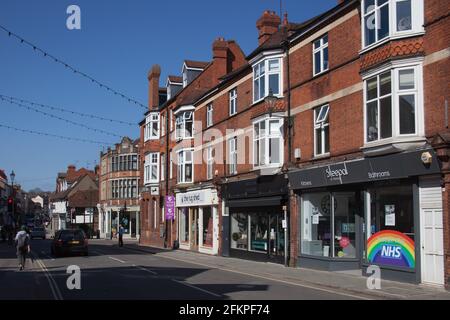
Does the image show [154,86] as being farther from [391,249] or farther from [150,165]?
[391,249]

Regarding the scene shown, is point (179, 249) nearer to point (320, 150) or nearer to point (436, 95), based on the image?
point (320, 150)

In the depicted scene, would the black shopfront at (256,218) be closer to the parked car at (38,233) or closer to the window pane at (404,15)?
the window pane at (404,15)

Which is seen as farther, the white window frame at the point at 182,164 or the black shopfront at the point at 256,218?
the white window frame at the point at 182,164

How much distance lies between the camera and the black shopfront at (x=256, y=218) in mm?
24312

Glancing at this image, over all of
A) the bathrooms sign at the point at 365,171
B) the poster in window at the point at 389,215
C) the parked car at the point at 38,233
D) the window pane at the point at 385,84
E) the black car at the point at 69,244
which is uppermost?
the window pane at the point at 385,84

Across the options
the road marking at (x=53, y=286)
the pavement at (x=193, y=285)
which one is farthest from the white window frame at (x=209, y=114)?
the road marking at (x=53, y=286)

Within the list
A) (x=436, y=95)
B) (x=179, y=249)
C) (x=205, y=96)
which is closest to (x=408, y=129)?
(x=436, y=95)

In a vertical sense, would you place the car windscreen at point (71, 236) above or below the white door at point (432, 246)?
below

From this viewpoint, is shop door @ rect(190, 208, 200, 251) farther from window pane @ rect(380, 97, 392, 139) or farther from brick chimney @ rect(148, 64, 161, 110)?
window pane @ rect(380, 97, 392, 139)

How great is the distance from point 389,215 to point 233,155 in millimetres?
13403

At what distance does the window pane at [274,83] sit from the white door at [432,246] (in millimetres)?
10471

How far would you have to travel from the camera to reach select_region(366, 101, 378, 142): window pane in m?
17.6

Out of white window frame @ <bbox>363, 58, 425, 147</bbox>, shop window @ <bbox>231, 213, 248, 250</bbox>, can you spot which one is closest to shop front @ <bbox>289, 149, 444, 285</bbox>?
white window frame @ <bbox>363, 58, 425, 147</bbox>

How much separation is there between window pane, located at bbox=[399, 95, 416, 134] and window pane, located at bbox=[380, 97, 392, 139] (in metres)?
0.42
